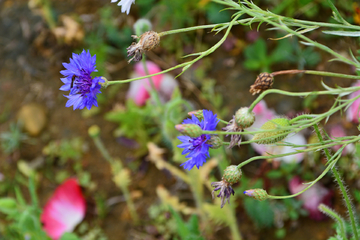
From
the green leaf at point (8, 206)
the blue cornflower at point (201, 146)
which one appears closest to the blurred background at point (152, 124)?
the green leaf at point (8, 206)

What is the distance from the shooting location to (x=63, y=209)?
115 cm

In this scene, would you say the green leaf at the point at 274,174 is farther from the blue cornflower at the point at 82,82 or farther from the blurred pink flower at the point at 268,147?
the blue cornflower at the point at 82,82

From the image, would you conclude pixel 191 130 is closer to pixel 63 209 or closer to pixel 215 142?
pixel 215 142

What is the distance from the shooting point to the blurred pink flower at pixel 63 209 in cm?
116

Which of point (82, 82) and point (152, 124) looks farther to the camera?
point (152, 124)

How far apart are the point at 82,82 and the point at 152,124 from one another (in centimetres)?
80

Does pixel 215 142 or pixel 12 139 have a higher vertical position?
pixel 12 139

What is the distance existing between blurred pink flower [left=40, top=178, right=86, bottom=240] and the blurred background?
38 mm

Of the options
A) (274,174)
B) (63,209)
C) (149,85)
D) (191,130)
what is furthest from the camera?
(149,85)

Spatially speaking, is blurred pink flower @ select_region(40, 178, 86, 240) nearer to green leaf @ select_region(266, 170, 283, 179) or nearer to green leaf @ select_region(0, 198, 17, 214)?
green leaf @ select_region(0, 198, 17, 214)

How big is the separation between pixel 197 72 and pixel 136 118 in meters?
0.33

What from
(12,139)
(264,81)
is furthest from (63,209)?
(264,81)

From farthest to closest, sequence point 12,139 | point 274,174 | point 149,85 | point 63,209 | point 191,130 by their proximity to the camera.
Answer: point 12,139 → point 149,85 → point 63,209 → point 274,174 → point 191,130

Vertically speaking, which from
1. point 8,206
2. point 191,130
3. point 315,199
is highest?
point 191,130
